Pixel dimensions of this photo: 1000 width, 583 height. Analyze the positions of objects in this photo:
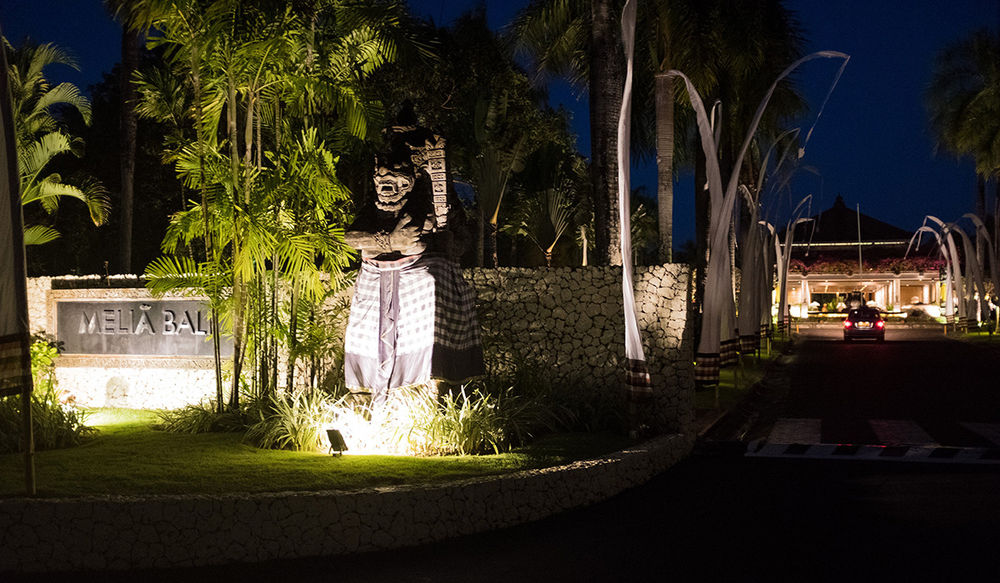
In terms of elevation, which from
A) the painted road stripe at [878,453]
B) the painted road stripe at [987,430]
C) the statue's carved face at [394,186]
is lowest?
the painted road stripe at [987,430]

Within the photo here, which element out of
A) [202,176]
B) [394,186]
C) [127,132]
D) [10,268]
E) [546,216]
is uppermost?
[127,132]

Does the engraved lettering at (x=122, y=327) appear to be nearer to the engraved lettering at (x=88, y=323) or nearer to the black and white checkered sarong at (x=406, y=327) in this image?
the engraved lettering at (x=88, y=323)

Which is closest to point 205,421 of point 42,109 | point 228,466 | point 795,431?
point 228,466

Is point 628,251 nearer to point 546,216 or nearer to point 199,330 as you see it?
point 199,330

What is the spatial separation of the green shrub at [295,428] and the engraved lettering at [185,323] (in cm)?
415

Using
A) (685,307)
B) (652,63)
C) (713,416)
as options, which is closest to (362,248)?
(685,307)

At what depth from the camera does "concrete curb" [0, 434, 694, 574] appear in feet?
20.5

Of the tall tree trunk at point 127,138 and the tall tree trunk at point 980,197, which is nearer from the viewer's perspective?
the tall tree trunk at point 127,138

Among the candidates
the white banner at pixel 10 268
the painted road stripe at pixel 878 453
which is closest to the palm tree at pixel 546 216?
the painted road stripe at pixel 878 453

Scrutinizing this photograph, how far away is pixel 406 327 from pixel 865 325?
1231 inches

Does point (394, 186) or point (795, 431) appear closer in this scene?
point (394, 186)

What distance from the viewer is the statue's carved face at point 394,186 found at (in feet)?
34.8

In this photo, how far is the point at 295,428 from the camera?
10.0 meters

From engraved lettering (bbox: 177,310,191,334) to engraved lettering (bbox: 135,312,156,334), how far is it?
21.3 inches
